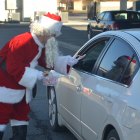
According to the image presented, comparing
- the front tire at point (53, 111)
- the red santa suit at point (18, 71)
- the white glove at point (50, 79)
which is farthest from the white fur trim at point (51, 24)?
the front tire at point (53, 111)

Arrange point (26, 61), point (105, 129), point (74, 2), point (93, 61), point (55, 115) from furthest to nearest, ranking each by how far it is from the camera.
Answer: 1. point (74, 2)
2. point (55, 115)
3. point (93, 61)
4. point (26, 61)
5. point (105, 129)

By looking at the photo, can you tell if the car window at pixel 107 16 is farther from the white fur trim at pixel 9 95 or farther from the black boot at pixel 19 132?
the white fur trim at pixel 9 95

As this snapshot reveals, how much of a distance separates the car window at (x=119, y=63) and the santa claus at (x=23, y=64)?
571mm

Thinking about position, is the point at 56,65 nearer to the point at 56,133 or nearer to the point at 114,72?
the point at 114,72

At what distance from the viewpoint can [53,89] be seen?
22.5ft

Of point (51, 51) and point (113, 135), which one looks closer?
point (113, 135)

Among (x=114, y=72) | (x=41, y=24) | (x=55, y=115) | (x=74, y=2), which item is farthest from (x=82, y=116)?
(x=74, y=2)

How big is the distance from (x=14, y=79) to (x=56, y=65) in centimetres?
61

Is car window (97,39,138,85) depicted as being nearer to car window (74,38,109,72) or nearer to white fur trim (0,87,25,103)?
car window (74,38,109,72)

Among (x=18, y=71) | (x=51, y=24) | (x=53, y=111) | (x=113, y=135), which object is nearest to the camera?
(x=113, y=135)

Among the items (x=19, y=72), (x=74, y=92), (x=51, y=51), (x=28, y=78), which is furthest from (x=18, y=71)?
(x=74, y=92)

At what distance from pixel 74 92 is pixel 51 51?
62 cm

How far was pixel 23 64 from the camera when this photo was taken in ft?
16.4

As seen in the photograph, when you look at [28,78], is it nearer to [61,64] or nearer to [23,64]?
[23,64]
